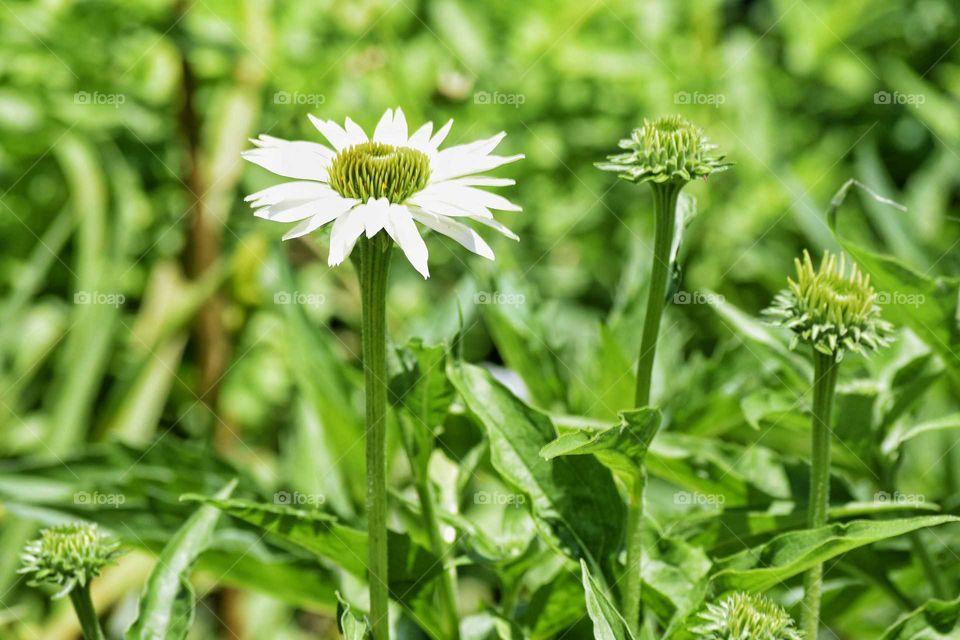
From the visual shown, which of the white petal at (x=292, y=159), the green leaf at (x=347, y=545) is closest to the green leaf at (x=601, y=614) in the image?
the green leaf at (x=347, y=545)

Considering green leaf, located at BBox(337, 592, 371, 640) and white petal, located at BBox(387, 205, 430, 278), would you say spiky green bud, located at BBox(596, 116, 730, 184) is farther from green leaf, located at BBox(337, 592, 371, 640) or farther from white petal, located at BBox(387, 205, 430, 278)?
green leaf, located at BBox(337, 592, 371, 640)

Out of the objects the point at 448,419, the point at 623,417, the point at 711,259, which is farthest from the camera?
the point at 711,259

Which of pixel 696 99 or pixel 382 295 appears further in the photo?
pixel 696 99

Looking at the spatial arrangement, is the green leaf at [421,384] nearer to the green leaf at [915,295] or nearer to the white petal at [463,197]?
the white petal at [463,197]

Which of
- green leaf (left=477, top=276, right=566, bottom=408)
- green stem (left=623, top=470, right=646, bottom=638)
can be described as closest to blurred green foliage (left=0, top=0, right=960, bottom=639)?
green leaf (left=477, top=276, right=566, bottom=408)

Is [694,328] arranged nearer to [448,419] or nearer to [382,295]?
[448,419]

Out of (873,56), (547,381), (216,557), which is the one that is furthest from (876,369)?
(873,56)
